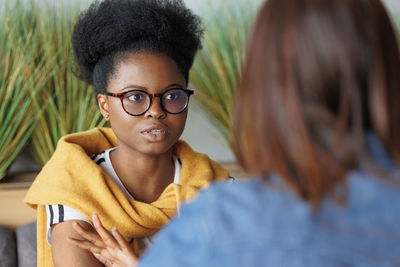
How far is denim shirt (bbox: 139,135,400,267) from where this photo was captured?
715mm

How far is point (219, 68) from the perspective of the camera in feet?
8.26

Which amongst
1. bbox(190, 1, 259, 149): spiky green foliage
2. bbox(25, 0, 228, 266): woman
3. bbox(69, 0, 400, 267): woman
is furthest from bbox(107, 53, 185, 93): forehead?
bbox(190, 1, 259, 149): spiky green foliage

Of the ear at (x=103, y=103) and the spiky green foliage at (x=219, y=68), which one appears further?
the spiky green foliage at (x=219, y=68)

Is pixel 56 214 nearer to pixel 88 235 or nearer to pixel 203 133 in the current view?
pixel 88 235

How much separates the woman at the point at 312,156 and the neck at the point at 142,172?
814 mm

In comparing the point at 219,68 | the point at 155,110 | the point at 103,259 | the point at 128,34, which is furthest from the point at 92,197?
the point at 219,68

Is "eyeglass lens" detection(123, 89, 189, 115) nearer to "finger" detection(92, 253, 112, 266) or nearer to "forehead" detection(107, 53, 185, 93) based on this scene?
"forehead" detection(107, 53, 185, 93)

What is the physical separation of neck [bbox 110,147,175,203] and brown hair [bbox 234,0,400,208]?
33.0 inches

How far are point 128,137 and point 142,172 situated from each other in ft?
0.46

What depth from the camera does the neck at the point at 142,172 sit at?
1.57 metres

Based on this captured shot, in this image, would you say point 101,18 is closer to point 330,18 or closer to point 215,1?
point 330,18

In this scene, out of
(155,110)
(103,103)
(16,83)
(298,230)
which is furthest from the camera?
(16,83)

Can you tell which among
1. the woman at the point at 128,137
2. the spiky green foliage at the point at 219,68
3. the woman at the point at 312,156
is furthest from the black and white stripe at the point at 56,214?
the spiky green foliage at the point at 219,68

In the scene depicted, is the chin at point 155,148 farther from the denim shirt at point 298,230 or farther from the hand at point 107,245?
the denim shirt at point 298,230
